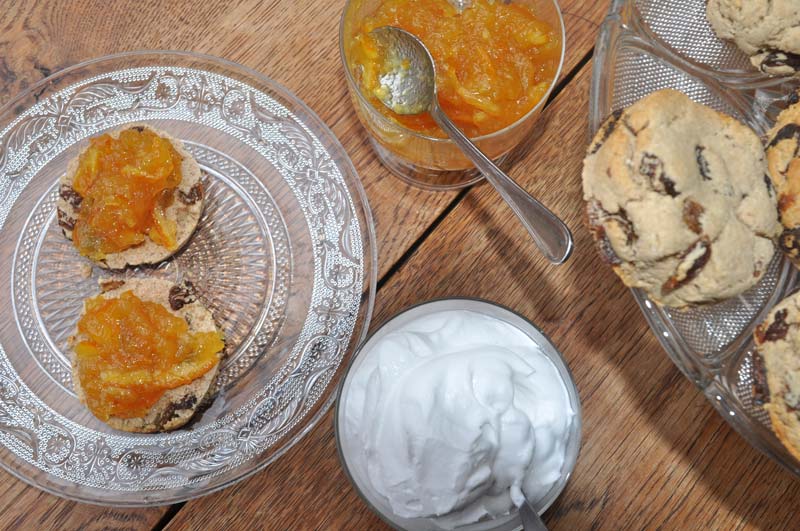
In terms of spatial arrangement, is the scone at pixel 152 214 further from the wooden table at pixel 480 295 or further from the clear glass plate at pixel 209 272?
the wooden table at pixel 480 295

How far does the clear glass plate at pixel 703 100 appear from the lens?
1.37m

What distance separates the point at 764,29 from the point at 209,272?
151 centimetres

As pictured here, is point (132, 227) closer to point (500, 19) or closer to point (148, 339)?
point (148, 339)

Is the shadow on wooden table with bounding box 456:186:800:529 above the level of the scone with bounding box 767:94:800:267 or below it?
below

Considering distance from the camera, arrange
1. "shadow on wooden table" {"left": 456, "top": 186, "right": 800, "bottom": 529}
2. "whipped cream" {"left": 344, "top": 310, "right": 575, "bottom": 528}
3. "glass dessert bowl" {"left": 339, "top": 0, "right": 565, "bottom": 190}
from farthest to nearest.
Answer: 1. "shadow on wooden table" {"left": 456, "top": 186, "right": 800, "bottom": 529}
2. "glass dessert bowl" {"left": 339, "top": 0, "right": 565, "bottom": 190}
3. "whipped cream" {"left": 344, "top": 310, "right": 575, "bottom": 528}

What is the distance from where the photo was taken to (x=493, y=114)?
5.39ft

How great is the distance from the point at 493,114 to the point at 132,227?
978 millimetres

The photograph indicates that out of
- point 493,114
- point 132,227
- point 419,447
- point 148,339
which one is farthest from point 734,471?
point 132,227

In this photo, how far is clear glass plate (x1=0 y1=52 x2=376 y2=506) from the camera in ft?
5.64

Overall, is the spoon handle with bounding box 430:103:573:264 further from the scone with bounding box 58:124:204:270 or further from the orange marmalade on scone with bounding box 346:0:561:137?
the scone with bounding box 58:124:204:270

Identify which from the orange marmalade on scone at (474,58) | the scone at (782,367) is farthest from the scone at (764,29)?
the scone at (782,367)

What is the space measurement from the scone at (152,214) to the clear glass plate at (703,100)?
42.6 inches

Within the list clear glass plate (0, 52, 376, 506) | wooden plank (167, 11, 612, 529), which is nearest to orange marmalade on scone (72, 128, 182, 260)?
clear glass plate (0, 52, 376, 506)

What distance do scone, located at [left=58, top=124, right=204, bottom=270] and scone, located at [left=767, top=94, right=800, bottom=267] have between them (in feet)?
4.67
